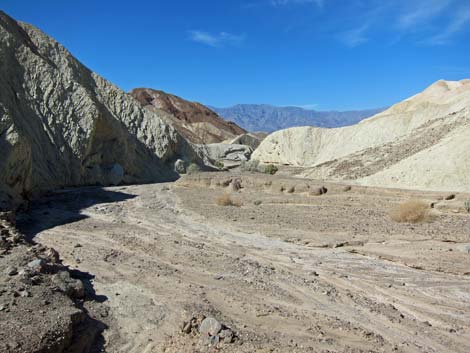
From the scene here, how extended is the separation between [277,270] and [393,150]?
23.3 meters

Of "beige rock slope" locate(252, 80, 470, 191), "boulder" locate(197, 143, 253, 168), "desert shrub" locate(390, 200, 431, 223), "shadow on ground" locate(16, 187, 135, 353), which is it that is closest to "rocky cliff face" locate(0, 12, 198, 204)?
"shadow on ground" locate(16, 187, 135, 353)

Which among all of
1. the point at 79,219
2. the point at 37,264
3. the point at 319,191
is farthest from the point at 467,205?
the point at 37,264

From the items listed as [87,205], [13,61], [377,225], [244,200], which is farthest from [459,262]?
[13,61]

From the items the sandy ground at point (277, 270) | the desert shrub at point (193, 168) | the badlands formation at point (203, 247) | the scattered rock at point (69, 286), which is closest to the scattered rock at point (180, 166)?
the desert shrub at point (193, 168)

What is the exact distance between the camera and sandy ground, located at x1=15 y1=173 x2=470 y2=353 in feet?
20.0

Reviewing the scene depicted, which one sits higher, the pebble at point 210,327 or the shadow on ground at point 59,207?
the shadow on ground at point 59,207

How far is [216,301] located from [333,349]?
2.22 meters

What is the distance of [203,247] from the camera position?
Answer: 36.2 feet

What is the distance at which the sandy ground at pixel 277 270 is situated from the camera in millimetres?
6102

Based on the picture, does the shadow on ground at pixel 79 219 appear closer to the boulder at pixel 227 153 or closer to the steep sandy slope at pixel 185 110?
the boulder at pixel 227 153

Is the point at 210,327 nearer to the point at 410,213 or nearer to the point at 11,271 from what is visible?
the point at 11,271

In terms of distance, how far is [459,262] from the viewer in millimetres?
9609

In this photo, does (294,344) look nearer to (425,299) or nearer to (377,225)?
(425,299)

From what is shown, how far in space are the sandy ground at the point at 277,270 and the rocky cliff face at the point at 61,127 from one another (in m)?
2.78
